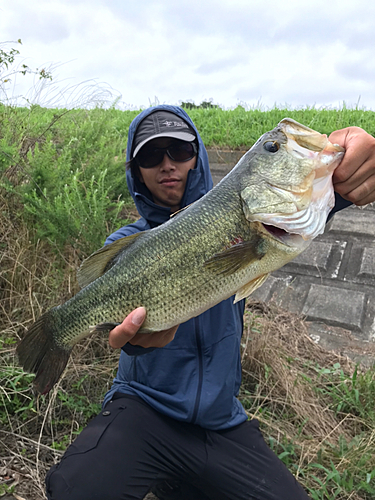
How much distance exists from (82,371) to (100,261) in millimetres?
1620

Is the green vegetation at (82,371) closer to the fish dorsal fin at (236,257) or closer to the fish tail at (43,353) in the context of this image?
the fish tail at (43,353)

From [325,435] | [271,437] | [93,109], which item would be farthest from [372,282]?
[93,109]

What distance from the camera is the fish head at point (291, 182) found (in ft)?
5.63

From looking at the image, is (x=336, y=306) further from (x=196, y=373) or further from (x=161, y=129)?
(x=161, y=129)

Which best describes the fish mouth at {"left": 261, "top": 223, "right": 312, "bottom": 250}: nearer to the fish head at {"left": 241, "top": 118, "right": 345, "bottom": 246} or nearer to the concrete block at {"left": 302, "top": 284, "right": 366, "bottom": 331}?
the fish head at {"left": 241, "top": 118, "right": 345, "bottom": 246}

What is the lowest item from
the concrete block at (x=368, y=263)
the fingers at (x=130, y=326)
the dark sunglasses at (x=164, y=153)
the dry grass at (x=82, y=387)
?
the dry grass at (x=82, y=387)

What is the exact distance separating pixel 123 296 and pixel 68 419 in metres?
1.62

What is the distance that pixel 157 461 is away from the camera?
216 centimetres

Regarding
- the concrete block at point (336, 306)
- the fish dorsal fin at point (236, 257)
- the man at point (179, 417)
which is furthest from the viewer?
the concrete block at point (336, 306)

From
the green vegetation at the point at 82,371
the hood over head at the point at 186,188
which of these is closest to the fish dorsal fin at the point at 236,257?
the hood over head at the point at 186,188

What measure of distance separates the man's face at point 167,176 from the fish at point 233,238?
0.86 m

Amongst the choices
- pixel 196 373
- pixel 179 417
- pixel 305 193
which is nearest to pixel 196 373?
pixel 196 373

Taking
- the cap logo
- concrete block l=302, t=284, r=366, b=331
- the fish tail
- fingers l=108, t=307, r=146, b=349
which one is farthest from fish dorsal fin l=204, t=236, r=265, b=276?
concrete block l=302, t=284, r=366, b=331

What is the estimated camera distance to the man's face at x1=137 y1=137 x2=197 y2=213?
2602 mm
